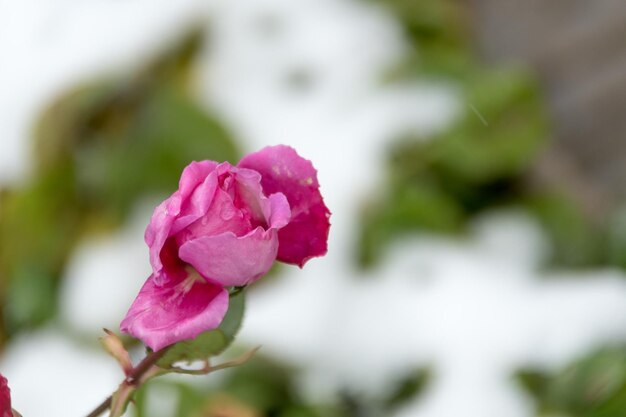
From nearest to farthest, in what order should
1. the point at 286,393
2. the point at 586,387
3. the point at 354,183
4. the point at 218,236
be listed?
1. the point at 218,236
2. the point at 586,387
3. the point at 286,393
4. the point at 354,183

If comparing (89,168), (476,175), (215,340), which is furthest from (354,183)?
(215,340)

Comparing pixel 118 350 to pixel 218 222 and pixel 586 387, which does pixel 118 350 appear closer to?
pixel 218 222

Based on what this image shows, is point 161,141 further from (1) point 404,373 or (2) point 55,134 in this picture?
(1) point 404,373

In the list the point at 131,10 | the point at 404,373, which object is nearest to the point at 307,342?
the point at 404,373

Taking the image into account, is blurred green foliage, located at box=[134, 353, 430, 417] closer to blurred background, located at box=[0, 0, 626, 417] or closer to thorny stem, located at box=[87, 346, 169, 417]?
blurred background, located at box=[0, 0, 626, 417]

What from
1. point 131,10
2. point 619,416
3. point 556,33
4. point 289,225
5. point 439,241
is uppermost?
point 556,33

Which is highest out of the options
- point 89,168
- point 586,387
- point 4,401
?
point 89,168
